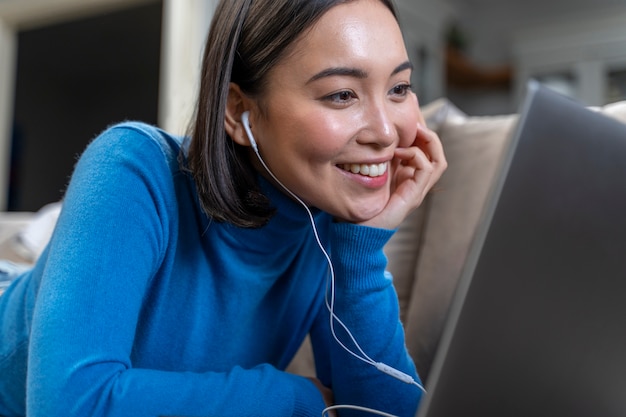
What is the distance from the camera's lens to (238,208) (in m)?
0.86

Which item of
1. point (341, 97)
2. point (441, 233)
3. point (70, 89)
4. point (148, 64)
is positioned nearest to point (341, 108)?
point (341, 97)

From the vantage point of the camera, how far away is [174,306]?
90cm

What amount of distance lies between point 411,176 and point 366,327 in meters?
0.24

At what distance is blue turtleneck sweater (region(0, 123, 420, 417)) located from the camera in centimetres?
69

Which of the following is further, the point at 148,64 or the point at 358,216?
the point at 148,64

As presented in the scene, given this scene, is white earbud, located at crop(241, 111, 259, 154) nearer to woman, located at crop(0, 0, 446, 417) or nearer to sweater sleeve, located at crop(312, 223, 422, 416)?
woman, located at crop(0, 0, 446, 417)

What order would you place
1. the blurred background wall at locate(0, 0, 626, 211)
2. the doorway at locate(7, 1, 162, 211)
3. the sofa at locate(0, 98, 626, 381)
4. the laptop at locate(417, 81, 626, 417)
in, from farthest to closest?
the doorway at locate(7, 1, 162, 211)
the blurred background wall at locate(0, 0, 626, 211)
the sofa at locate(0, 98, 626, 381)
the laptop at locate(417, 81, 626, 417)

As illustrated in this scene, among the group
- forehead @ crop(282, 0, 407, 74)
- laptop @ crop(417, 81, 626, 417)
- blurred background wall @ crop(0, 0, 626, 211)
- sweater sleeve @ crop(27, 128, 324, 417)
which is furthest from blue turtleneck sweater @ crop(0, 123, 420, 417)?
blurred background wall @ crop(0, 0, 626, 211)

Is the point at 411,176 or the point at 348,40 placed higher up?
the point at 348,40

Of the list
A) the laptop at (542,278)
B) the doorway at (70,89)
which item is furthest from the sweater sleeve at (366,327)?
the doorway at (70,89)

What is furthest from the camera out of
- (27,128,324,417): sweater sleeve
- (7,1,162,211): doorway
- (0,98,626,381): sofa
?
(7,1,162,211): doorway

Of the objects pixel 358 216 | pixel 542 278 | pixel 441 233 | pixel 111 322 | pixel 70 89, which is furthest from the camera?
pixel 70 89

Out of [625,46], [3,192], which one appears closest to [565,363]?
[3,192]

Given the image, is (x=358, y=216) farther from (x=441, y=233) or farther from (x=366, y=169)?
(x=441, y=233)
